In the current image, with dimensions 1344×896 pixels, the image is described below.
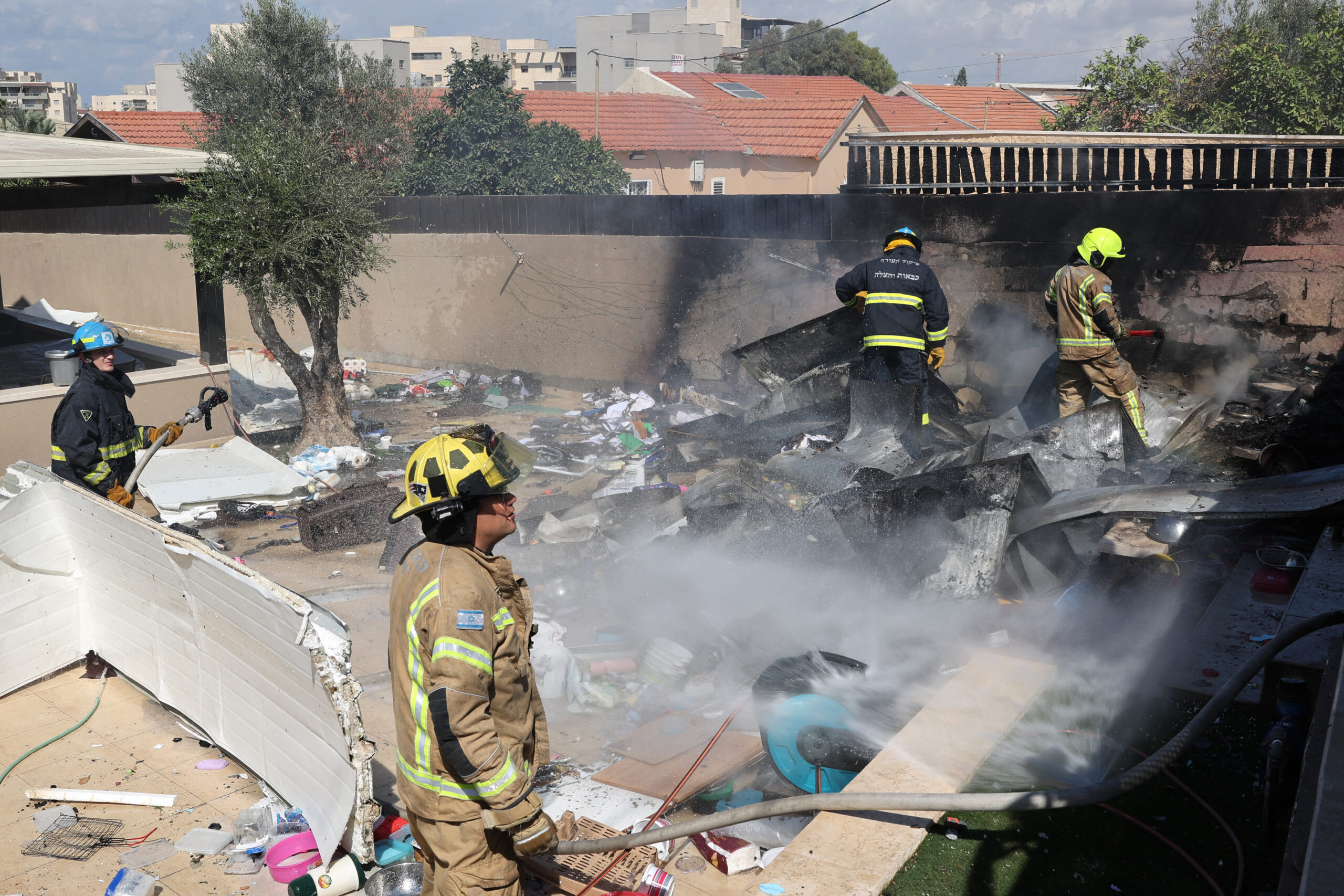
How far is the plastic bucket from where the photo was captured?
8.20 m

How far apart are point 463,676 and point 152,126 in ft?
91.1

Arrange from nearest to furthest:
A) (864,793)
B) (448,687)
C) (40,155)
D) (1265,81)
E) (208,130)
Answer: (448,687), (864,793), (40,155), (1265,81), (208,130)

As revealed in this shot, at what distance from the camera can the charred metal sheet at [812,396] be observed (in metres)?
7.61

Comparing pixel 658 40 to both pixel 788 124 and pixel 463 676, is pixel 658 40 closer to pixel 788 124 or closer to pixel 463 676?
pixel 788 124

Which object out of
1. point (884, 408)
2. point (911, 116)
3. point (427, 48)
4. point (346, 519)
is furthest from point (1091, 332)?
point (427, 48)

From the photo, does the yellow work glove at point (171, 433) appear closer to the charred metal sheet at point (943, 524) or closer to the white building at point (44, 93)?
the charred metal sheet at point (943, 524)

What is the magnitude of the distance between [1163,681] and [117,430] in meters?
5.49

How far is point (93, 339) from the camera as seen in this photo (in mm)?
5332

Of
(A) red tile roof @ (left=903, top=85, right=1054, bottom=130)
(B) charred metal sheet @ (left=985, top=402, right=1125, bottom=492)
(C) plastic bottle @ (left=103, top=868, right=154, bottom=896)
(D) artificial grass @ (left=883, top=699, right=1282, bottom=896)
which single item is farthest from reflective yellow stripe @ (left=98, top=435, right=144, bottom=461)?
(A) red tile roof @ (left=903, top=85, right=1054, bottom=130)

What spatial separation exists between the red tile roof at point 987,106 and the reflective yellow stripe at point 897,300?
97.3 ft

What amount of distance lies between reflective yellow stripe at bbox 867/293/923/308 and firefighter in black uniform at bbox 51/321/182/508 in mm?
4756

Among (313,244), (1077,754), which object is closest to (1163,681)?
(1077,754)

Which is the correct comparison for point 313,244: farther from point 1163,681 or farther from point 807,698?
point 1163,681

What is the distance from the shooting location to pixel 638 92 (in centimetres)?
3272
